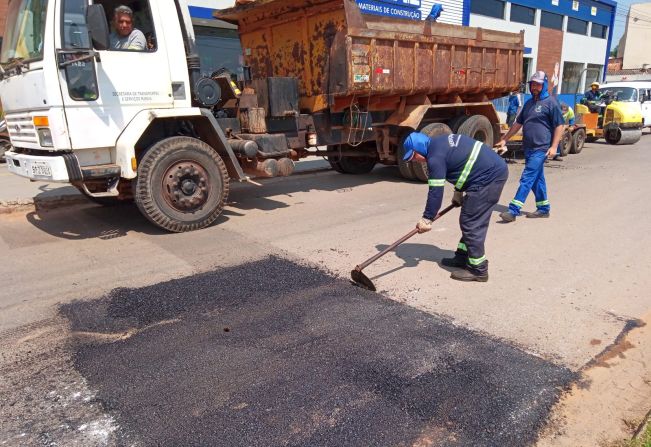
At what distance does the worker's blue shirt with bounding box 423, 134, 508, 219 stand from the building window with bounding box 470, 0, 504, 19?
20.2 meters

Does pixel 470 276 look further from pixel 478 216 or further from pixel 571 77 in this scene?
pixel 571 77

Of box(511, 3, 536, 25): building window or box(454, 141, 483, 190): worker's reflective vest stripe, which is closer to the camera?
box(454, 141, 483, 190): worker's reflective vest stripe

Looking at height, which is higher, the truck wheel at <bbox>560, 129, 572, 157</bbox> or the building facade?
the building facade

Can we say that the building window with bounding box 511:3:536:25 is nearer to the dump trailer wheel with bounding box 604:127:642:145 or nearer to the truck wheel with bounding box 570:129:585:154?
the dump trailer wheel with bounding box 604:127:642:145

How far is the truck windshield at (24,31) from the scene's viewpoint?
4798 mm

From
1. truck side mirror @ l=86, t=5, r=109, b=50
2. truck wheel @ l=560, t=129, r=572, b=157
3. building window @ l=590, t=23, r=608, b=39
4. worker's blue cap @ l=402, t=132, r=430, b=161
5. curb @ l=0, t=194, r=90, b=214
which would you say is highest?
building window @ l=590, t=23, r=608, b=39

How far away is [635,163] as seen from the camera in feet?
37.1

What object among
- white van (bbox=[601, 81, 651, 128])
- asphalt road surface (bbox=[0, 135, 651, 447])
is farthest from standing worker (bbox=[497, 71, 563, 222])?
white van (bbox=[601, 81, 651, 128])

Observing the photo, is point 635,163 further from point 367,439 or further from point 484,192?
point 367,439

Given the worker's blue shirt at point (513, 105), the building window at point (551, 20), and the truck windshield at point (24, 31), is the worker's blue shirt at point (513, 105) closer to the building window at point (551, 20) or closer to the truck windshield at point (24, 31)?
the truck windshield at point (24, 31)

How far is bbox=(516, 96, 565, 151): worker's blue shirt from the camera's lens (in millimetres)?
6180

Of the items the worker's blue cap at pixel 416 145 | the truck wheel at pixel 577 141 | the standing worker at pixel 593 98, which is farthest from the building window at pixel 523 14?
the worker's blue cap at pixel 416 145

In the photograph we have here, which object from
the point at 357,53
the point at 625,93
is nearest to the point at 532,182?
the point at 357,53

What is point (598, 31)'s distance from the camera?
3122cm
